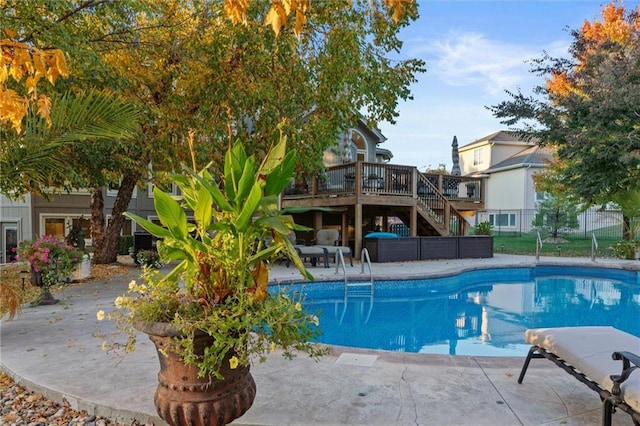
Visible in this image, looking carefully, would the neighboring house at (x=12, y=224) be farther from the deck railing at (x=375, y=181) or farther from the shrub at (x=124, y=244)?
the deck railing at (x=375, y=181)

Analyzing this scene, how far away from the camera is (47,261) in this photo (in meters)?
6.51

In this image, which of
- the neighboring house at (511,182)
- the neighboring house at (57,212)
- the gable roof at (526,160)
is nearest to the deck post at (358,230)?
the neighboring house at (57,212)

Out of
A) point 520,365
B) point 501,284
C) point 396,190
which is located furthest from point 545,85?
point 520,365

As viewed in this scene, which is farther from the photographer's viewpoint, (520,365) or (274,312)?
(520,365)

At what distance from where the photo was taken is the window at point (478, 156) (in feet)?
91.0

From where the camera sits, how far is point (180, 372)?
2107mm

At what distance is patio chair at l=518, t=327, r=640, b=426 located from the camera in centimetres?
214

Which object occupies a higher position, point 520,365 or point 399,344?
point 520,365

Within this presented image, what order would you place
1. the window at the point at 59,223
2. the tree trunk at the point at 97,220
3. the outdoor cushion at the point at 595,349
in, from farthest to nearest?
the window at the point at 59,223 → the tree trunk at the point at 97,220 → the outdoor cushion at the point at 595,349

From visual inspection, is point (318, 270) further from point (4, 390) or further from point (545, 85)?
point (545, 85)

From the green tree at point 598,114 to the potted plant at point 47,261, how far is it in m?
13.3

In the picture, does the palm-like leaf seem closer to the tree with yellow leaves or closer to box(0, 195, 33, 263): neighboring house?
the tree with yellow leaves

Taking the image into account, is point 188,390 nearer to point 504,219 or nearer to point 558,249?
point 558,249

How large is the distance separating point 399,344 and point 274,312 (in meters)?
3.97
